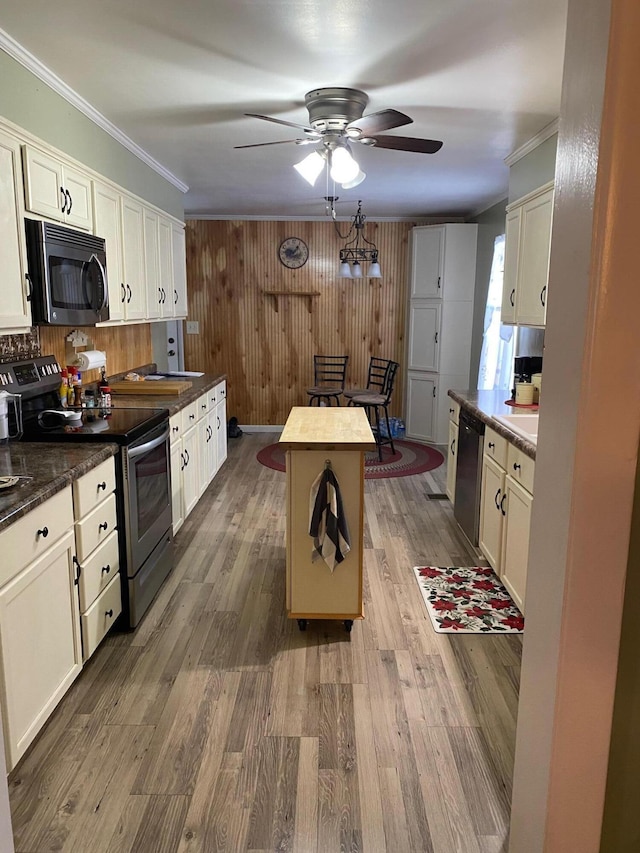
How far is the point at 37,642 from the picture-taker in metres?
1.91

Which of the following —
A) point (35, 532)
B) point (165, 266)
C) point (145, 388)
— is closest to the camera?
point (35, 532)

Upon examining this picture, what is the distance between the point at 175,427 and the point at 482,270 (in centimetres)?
371

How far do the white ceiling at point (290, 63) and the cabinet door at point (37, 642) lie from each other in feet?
6.16

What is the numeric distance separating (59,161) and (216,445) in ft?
9.16

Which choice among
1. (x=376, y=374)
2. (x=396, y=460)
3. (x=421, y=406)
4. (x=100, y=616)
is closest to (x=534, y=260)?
(x=396, y=460)

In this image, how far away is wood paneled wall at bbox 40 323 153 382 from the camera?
3.17m

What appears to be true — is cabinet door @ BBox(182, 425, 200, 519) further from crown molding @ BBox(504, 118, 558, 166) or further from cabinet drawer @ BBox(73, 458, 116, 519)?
crown molding @ BBox(504, 118, 558, 166)

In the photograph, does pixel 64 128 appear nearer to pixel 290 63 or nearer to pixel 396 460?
pixel 290 63

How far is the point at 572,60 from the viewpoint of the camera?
3.04 ft

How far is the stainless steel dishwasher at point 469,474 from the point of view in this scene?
3533 mm

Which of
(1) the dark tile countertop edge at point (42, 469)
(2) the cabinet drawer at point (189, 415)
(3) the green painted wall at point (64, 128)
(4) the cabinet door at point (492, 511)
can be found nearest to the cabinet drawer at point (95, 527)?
(1) the dark tile countertop edge at point (42, 469)

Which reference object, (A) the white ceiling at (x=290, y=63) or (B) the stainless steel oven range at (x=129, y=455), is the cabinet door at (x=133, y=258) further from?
(B) the stainless steel oven range at (x=129, y=455)

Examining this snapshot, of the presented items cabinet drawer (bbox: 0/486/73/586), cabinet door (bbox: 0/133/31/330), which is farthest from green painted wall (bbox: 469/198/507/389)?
cabinet drawer (bbox: 0/486/73/586)

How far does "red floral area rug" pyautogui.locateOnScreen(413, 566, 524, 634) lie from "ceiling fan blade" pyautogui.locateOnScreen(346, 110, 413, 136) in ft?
7.35
